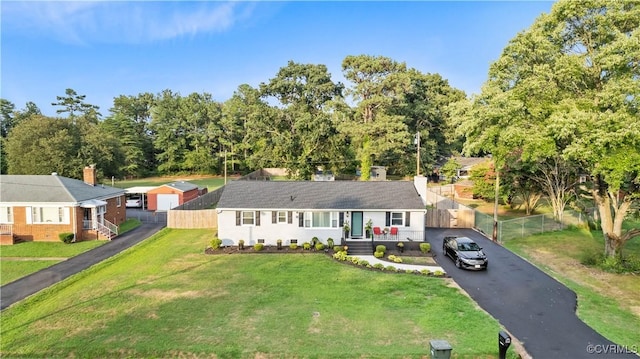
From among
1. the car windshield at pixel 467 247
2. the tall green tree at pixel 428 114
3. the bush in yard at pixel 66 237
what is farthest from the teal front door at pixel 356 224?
the tall green tree at pixel 428 114

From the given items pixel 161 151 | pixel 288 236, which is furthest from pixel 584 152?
pixel 161 151

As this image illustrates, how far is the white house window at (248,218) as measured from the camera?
76.1ft

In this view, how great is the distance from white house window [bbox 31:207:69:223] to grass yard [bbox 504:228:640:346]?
102 ft

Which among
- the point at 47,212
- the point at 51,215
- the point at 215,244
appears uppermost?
the point at 47,212

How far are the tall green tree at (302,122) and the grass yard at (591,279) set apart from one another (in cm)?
3281

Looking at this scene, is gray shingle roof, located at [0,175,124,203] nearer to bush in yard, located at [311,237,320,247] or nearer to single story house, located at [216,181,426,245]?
single story house, located at [216,181,426,245]

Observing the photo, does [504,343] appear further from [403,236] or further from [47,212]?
[47,212]

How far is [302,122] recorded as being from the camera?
5191 cm

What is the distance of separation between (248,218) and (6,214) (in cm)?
1831

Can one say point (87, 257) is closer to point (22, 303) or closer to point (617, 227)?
point (22, 303)

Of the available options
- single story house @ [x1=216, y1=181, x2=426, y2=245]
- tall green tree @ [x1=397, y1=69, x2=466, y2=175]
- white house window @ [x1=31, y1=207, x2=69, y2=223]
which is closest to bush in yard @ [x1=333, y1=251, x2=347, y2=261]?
single story house @ [x1=216, y1=181, x2=426, y2=245]

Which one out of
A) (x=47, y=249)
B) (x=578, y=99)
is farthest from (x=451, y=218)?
(x=47, y=249)

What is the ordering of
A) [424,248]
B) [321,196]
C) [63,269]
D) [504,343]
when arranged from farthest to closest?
1. [321,196]
2. [424,248]
3. [63,269]
4. [504,343]

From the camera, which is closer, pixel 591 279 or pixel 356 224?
pixel 591 279
